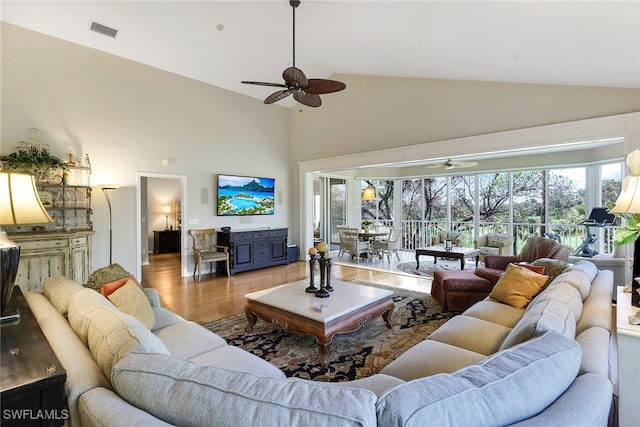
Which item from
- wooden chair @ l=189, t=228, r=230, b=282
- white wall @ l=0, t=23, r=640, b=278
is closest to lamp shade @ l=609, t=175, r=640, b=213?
white wall @ l=0, t=23, r=640, b=278

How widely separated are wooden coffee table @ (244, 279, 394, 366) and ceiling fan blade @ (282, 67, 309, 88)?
2393 mm

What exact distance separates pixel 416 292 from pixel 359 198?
5376 mm

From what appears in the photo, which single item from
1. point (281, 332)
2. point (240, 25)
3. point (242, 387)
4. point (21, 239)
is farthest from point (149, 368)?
point (240, 25)

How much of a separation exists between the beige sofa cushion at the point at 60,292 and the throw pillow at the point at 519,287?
138 inches

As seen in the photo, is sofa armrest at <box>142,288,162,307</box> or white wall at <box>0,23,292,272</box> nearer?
sofa armrest at <box>142,288,162,307</box>

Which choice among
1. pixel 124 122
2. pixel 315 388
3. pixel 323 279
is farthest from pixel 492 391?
pixel 124 122

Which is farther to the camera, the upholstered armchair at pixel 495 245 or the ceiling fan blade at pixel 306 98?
the upholstered armchair at pixel 495 245

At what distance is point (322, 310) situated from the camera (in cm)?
282

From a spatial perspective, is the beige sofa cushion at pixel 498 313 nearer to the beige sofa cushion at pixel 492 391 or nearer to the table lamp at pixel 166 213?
the beige sofa cushion at pixel 492 391

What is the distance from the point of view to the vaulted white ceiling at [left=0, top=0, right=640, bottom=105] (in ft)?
8.92

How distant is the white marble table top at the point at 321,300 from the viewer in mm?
2781

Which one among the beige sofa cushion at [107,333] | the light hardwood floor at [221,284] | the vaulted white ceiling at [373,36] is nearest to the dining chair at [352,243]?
the light hardwood floor at [221,284]

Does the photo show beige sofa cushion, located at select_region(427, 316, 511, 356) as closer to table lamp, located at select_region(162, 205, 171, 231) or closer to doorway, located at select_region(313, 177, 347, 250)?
doorway, located at select_region(313, 177, 347, 250)

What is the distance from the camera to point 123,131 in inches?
212
